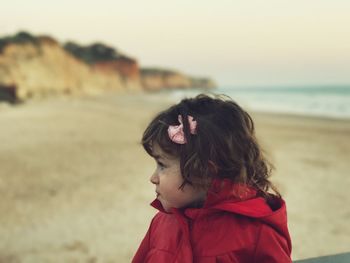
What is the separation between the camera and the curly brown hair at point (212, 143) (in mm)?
1507

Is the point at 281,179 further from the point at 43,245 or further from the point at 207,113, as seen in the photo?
the point at 207,113

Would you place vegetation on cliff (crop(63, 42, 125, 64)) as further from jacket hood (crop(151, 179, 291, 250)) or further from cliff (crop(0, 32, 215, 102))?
jacket hood (crop(151, 179, 291, 250))

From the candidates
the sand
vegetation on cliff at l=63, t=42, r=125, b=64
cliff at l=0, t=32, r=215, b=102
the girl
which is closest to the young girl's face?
the girl

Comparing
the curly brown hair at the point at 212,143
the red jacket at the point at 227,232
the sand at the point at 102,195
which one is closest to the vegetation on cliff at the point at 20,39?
the sand at the point at 102,195

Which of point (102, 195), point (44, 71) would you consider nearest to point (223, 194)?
point (102, 195)

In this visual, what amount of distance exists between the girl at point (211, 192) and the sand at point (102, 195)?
2.16m

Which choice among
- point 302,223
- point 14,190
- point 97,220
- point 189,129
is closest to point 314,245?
point 302,223

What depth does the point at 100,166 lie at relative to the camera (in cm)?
689

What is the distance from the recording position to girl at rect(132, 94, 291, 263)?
1.46m

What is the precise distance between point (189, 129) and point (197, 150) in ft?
0.23

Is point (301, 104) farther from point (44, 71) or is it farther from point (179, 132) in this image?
point (179, 132)

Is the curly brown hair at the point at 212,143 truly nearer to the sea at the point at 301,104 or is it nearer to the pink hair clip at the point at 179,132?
the pink hair clip at the point at 179,132

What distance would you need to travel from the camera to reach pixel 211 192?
1504mm

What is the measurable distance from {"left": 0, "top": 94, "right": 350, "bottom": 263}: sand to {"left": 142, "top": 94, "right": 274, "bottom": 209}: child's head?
7.27 feet
